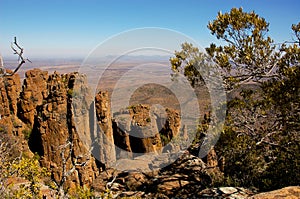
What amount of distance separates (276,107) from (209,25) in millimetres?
3728

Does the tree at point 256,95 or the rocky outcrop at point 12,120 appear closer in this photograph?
the tree at point 256,95

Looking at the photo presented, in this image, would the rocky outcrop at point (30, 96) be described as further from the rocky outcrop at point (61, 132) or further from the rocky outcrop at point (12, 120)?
the rocky outcrop at point (61, 132)

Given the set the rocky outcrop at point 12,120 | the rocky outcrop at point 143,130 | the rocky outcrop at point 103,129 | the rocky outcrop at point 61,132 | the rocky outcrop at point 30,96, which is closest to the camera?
the rocky outcrop at point 61,132

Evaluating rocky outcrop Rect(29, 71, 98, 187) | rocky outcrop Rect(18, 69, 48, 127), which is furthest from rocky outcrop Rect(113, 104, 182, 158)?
rocky outcrop Rect(18, 69, 48, 127)

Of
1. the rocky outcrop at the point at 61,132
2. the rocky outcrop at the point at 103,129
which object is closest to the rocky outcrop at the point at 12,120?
the rocky outcrop at the point at 61,132

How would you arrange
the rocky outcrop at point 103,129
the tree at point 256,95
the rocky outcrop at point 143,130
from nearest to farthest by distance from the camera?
the tree at point 256,95, the rocky outcrop at point 103,129, the rocky outcrop at point 143,130

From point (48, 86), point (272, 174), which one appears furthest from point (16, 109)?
point (272, 174)

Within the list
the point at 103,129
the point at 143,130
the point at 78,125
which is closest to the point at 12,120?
the point at 78,125

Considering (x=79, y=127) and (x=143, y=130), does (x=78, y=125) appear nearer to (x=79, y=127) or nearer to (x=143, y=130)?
(x=79, y=127)

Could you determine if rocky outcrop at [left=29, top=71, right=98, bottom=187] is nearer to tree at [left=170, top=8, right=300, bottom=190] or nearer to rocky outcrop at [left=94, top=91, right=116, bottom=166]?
rocky outcrop at [left=94, top=91, right=116, bottom=166]

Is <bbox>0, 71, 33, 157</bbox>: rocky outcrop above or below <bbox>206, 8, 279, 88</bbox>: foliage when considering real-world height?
below

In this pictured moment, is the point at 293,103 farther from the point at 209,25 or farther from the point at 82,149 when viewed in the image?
the point at 82,149

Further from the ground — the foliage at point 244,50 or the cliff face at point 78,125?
the foliage at point 244,50

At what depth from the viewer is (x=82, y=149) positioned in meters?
24.2
